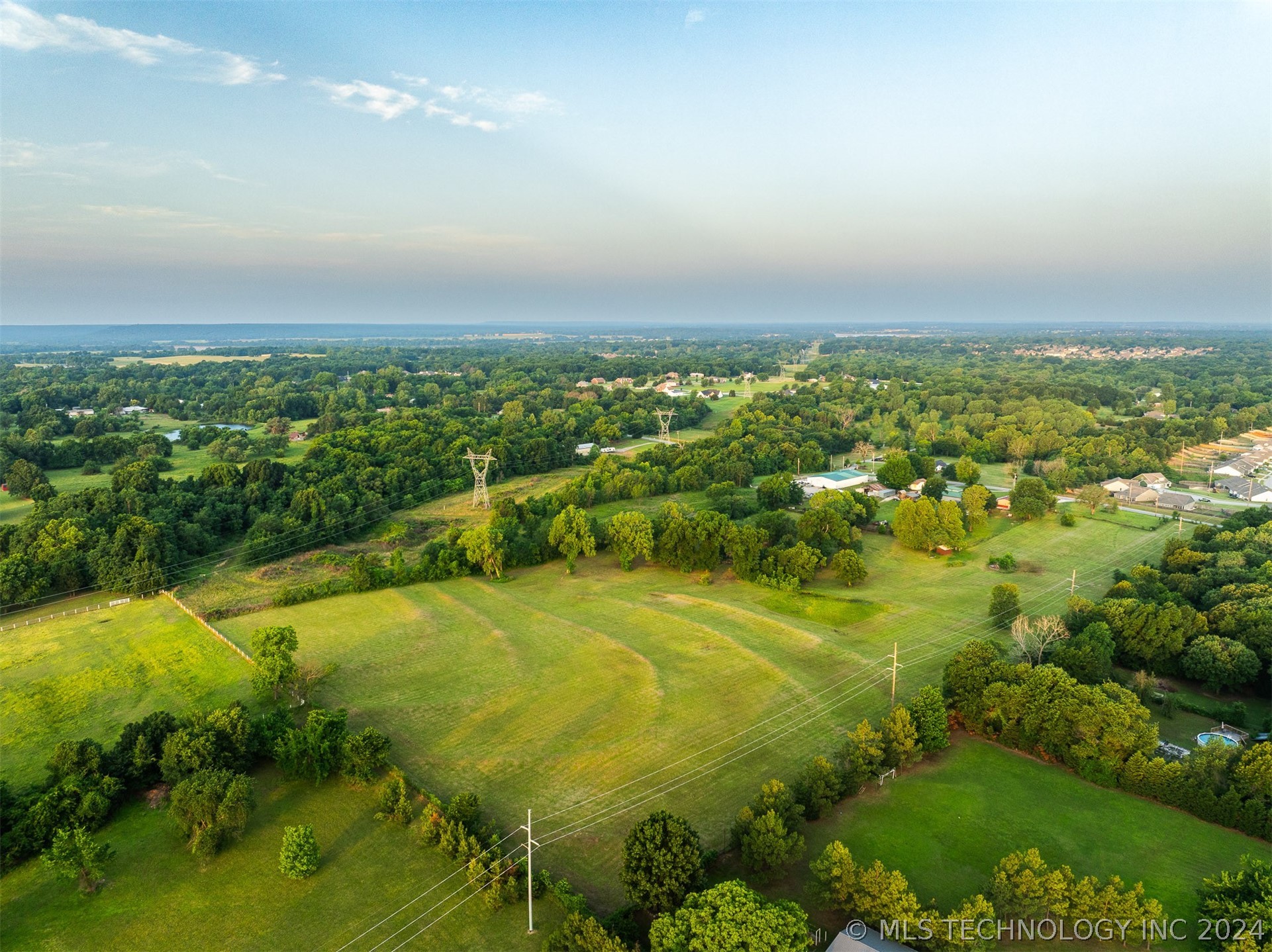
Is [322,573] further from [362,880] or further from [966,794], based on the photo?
[966,794]

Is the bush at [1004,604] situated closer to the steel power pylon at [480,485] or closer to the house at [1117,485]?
the house at [1117,485]

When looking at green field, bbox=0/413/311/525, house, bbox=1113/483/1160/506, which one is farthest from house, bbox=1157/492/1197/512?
green field, bbox=0/413/311/525

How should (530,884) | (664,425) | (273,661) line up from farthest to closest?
1. (664,425)
2. (273,661)
3. (530,884)

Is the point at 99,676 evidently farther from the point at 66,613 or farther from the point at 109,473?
the point at 109,473

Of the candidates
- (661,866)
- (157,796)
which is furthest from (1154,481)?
(157,796)

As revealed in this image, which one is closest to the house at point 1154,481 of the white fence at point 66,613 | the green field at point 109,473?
the white fence at point 66,613

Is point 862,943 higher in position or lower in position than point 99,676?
higher
